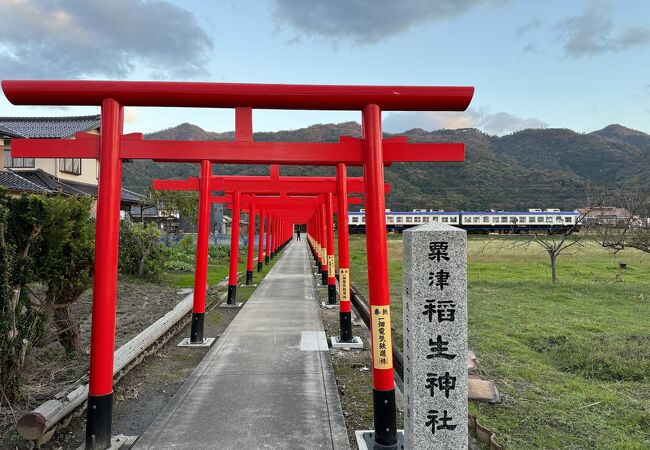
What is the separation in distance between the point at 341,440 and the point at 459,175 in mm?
92512

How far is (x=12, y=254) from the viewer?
457 cm

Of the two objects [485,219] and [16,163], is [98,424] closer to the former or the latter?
[16,163]

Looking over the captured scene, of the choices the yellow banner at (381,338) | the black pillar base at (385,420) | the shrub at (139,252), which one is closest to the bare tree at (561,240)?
the yellow banner at (381,338)

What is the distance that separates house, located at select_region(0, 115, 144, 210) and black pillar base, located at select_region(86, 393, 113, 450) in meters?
8.77

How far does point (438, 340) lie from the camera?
377cm

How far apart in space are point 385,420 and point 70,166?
19.3m

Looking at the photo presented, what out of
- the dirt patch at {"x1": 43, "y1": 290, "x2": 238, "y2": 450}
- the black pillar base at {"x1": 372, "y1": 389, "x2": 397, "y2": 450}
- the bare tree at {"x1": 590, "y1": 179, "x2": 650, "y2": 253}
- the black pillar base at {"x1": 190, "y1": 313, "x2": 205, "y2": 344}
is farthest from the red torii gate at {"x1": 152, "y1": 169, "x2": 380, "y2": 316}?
the bare tree at {"x1": 590, "y1": 179, "x2": 650, "y2": 253}

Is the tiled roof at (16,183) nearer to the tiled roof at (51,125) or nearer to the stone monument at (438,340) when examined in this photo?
the tiled roof at (51,125)

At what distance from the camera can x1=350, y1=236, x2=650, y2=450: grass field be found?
472 centimetres

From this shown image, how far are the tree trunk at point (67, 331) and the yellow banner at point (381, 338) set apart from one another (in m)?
4.30

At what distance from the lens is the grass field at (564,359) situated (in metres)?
4.72

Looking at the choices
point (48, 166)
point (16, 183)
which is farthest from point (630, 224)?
point (48, 166)

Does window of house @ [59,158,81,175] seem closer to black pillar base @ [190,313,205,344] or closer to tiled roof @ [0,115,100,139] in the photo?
tiled roof @ [0,115,100,139]

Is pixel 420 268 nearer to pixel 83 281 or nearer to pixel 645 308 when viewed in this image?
pixel 83 281
